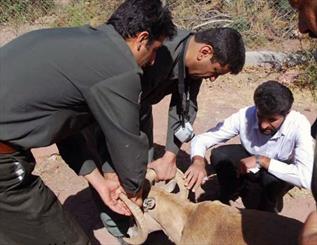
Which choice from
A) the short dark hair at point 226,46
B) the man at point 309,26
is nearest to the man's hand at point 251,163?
the short dark hair at point 226,46

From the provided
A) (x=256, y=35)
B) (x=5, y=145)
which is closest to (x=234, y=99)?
(x=256, y=35)

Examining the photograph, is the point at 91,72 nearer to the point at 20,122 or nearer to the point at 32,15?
the point at 20,122

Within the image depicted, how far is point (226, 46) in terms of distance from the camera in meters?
3.25

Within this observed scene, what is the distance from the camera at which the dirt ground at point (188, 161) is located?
4.60 metres

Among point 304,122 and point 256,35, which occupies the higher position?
point 304,122

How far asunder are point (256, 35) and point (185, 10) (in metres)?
1.17

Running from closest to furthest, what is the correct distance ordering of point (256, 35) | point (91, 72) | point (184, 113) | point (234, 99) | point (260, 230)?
point (91, 72) < point (260, 230) < point (184, 113) < point (234, 99) < point (256, 35)

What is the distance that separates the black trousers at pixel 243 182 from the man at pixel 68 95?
1527mm

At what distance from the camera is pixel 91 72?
2430mm

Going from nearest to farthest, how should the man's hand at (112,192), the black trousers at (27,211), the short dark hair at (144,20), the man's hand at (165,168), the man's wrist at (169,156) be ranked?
the short dark hair at (144,20) < the black trousers at (27,211) < the man's hand at (112,192) < the man's hand at (165,168) < the man's wrist at (169,156)

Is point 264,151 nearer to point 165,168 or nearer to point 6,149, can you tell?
point 165,168

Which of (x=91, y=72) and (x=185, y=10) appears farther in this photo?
(x=185, y=10)

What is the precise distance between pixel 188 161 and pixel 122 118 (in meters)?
2.89

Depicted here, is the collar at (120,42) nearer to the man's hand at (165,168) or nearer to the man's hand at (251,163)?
the man's hand at (165,168)
